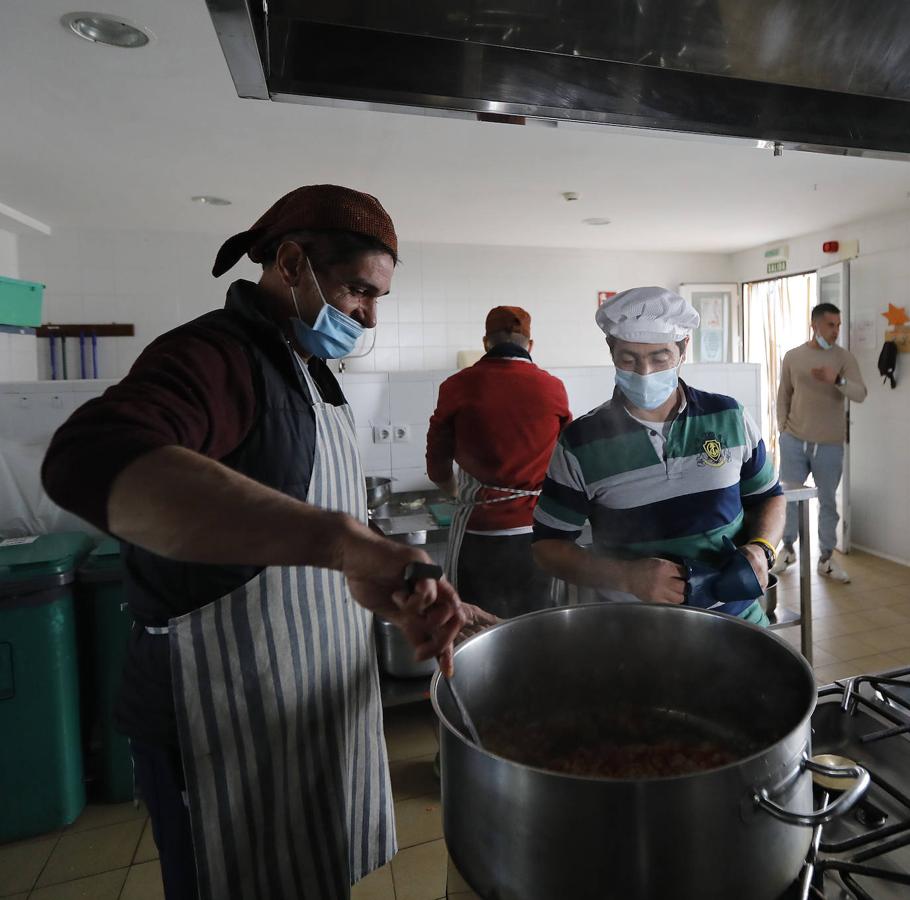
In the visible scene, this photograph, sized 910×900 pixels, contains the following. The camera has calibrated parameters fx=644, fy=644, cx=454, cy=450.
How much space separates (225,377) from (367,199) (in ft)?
1.31

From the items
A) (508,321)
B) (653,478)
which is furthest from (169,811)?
(508,321)

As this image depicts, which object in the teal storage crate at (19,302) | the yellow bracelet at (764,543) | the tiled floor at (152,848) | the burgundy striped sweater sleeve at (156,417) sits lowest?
the tiled floor at (152,848)

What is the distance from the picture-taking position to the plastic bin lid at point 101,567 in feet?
7.28

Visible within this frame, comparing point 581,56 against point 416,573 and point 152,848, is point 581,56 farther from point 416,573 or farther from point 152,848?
point 152,848

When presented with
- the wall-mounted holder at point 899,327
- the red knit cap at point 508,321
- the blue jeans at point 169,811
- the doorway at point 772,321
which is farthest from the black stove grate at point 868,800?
the doorway at point 772,321

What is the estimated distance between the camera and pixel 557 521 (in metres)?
1.44

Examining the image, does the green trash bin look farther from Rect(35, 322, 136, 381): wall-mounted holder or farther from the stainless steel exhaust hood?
Rect(35, 322, 136, 381): wall-mounted holder

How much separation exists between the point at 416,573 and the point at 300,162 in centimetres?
303

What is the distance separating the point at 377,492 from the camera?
312 centimetres

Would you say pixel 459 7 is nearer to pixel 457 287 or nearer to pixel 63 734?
pixel 63 734

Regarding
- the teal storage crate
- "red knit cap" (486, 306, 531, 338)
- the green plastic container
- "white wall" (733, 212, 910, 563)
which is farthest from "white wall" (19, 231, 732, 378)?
the green plastic container

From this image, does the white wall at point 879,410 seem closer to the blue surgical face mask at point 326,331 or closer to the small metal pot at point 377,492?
the small metal pot at point 377,492

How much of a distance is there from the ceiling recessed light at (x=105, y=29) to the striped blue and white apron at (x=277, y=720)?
148 centimetres

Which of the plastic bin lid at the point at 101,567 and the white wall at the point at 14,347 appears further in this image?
the white wall at the point at 14,347
